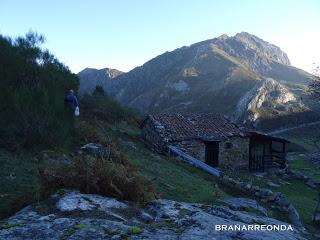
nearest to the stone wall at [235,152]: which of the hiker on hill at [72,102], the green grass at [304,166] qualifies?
the green grass at [304,166]

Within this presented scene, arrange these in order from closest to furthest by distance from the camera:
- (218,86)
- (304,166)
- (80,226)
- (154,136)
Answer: (80,226) → (154,136) → (304,166) → (218,86)

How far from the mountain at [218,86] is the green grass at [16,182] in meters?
55.4

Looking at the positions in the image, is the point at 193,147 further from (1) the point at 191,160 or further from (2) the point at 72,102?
(2) the point at 72,102

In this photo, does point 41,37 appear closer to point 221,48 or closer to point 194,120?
point 194,120

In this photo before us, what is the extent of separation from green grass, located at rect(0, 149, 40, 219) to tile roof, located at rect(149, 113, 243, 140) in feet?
43.6

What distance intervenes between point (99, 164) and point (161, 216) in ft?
4.79

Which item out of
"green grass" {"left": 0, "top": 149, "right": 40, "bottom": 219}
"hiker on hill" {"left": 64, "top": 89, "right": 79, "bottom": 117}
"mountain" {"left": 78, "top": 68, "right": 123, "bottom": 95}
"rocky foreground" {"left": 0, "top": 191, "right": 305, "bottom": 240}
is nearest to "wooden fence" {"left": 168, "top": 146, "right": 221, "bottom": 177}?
"hiker on hill" {"left": 64, "top": 89, "right": 79, "bottom": 117}

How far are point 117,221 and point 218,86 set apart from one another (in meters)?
95.1

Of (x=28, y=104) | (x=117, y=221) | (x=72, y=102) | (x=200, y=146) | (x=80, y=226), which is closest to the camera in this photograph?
(x=80, y=226)

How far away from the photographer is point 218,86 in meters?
98.2

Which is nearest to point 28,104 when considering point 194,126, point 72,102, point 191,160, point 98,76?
point 72,102

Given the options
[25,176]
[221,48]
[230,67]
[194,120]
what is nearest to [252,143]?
[194,120]

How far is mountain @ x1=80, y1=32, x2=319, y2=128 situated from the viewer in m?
70.7

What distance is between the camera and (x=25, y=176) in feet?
28.4
